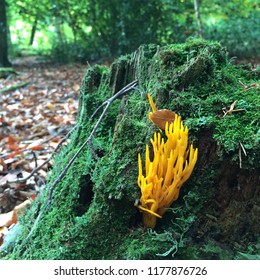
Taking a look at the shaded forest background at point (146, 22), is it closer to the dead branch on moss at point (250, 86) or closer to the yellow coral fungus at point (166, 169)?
the dead branch on moss at point (250, 86)

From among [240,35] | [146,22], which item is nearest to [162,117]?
[146,22]

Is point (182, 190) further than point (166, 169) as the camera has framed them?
Yes

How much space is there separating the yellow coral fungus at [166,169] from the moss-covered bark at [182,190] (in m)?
0.10

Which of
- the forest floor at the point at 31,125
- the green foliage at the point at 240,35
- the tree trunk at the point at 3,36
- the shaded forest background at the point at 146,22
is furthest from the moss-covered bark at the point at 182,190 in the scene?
the tree trunk at the point at 3,36

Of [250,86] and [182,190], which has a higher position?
[250,86]

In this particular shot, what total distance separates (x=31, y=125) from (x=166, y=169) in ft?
11.0

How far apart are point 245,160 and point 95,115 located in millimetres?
1055

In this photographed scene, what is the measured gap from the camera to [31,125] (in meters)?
4.46

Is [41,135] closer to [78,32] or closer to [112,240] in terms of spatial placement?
[112,240]

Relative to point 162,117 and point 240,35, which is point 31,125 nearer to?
point 162,117

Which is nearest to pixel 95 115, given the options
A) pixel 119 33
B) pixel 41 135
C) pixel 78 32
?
pixel 41 135

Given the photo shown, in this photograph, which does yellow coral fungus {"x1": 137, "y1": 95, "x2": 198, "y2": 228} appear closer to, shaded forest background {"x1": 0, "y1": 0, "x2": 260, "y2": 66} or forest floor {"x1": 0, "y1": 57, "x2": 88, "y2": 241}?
forest floor {"x1": 0, "y1": 57, "x2": 88, "y2": 241}

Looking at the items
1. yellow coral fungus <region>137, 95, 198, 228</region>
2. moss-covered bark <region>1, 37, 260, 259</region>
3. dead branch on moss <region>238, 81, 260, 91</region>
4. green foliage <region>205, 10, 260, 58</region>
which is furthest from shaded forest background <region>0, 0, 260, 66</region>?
yellow coral fungus <region>137, 95, 198, 228</region>

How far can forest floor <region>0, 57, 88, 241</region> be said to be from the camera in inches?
110
